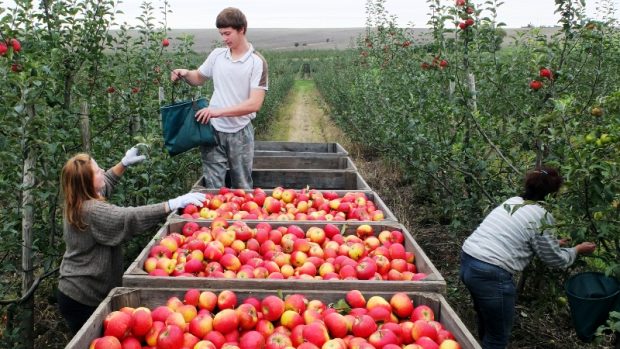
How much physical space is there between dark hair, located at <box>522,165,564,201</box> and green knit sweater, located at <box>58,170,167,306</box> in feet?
6.75

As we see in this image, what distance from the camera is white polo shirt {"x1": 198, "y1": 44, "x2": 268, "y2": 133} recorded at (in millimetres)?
4410

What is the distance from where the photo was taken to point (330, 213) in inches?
154

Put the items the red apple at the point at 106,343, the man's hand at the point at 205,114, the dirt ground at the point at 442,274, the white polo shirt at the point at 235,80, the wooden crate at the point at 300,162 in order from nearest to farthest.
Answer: the red apple at the point at 106,343
the dirt ground at the point at 442,274
the man's hand at the point at 205,114
the white polo shirt at the point at 235,80
the wooden crate at the point at 300,162

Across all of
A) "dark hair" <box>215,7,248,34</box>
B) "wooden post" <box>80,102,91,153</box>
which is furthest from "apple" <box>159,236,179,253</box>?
"dark hair" <box>215,7,248,34</box>

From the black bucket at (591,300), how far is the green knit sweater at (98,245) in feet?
7.54

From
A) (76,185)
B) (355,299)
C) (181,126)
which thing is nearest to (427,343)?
(355,299)

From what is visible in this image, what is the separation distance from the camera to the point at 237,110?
14.0ft

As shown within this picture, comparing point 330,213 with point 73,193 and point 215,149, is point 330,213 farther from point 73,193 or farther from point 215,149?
point 73,193

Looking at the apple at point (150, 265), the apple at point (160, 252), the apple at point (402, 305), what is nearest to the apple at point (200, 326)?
the apple at point (150, 265)

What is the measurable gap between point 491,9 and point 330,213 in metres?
2.11

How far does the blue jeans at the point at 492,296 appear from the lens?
10.4 ft

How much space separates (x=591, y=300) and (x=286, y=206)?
2097 millimetres

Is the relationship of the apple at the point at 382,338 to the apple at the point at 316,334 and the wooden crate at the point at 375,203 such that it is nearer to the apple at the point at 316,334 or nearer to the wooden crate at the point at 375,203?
the apple at the point at 316,334

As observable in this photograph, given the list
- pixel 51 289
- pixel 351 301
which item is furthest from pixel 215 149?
pixel 351 301
